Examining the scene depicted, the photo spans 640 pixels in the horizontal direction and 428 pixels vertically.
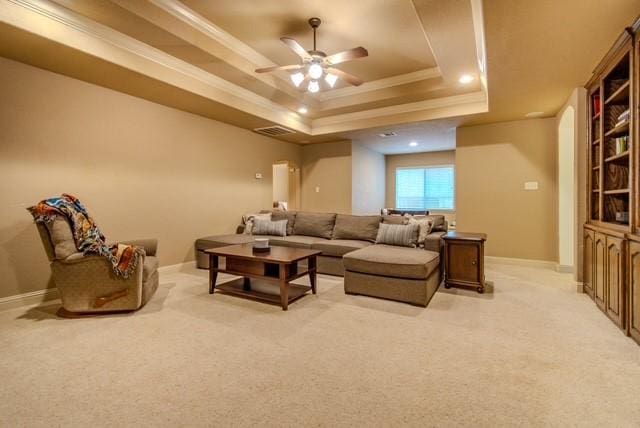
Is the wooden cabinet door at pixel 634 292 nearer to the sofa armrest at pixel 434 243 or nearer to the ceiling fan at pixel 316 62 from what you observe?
the sofa armrest at pixel 434 243

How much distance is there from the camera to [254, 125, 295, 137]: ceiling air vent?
590 cm

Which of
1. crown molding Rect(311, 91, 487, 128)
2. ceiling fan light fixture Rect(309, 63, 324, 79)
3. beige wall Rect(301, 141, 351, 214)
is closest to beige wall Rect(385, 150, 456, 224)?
beige wall Rect(301, 141, 351, 214)

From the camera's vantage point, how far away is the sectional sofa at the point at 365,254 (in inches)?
127

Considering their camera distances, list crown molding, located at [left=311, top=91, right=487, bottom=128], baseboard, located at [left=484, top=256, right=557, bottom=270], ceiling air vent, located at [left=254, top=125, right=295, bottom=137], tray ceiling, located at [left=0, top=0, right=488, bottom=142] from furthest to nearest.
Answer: ceiling air vent, located at [left=254, top=125, right=295, bottom=137] < baseboard, located at [left=484, top=256, right=557, bottom=270] < crown molding, located at [left=311, top=91, right=487, bottom=128] < tray ceiling, located at [left=0, top=0, right=488, bottom=142]

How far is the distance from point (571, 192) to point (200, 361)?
5442 mm

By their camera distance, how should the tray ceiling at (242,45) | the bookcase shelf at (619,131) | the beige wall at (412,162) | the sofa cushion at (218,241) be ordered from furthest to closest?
1. the beige wall at (412,162)
2. the sofa cushion at (218,241)
3. the tray ceiling at (242,45)
4. the bookcase shelf at (619,131)

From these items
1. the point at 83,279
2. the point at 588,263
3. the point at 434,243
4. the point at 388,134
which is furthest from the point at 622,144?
the point at 83,279

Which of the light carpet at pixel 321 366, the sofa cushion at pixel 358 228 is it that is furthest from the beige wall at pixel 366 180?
the light carpet at pixel 321 366

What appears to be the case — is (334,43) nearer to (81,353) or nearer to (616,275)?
(616,275)

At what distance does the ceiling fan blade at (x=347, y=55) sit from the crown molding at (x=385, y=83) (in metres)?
1.75

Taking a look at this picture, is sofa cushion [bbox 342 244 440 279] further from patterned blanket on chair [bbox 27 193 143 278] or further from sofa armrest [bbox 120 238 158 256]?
sofa armrest [bbox 120 238 158 256]

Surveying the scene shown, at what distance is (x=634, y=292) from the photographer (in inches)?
93.8

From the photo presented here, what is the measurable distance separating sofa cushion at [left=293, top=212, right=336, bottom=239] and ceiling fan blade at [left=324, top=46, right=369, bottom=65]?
2458 mm

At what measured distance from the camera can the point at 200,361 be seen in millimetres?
2109
